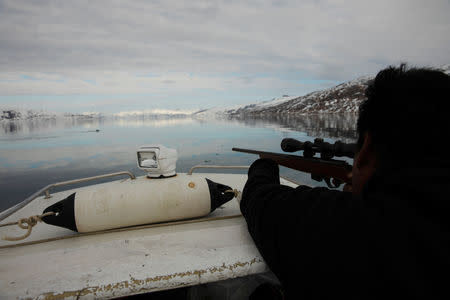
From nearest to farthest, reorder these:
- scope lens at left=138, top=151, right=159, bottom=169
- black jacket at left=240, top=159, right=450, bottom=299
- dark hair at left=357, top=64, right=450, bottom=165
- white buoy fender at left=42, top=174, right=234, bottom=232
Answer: black jacket at left=240, top=159, right=450, bottom=299 → dark hair at left=357, top=64, right=450, bottom=165 → white buoy fender at left=42, top=174, right=234, bottom=232 → scope lens at left=138, top=151, right=159, bottom=169

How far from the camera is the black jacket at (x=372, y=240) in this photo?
2.63 ft

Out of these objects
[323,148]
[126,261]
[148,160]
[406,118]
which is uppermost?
[406,118]

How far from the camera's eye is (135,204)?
2.14m

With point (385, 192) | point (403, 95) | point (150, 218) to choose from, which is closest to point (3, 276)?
point (150, 218)

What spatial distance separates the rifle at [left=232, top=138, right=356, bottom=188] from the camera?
2057mm

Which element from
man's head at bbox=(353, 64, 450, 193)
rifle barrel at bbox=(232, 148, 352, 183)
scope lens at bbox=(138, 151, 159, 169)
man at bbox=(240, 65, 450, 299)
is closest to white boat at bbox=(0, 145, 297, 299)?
man at bbox=(240, 65, 450, 299)

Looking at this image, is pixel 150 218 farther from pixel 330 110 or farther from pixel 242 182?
pixel 330 110

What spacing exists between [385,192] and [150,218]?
185 cm

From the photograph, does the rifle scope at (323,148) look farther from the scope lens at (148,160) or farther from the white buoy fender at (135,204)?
the scope lens at (148,160)

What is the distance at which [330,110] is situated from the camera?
407 feet

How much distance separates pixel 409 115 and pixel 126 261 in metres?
1.81

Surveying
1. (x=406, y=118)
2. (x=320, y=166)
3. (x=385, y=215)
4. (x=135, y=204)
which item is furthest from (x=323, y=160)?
(x=135, y=204)

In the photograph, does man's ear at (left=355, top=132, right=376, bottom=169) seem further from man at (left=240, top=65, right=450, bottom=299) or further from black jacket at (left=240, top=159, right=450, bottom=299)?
black jacket at (left=240, top=159, right=450, bottom=299)

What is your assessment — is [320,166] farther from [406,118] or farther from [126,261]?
[126,261]
